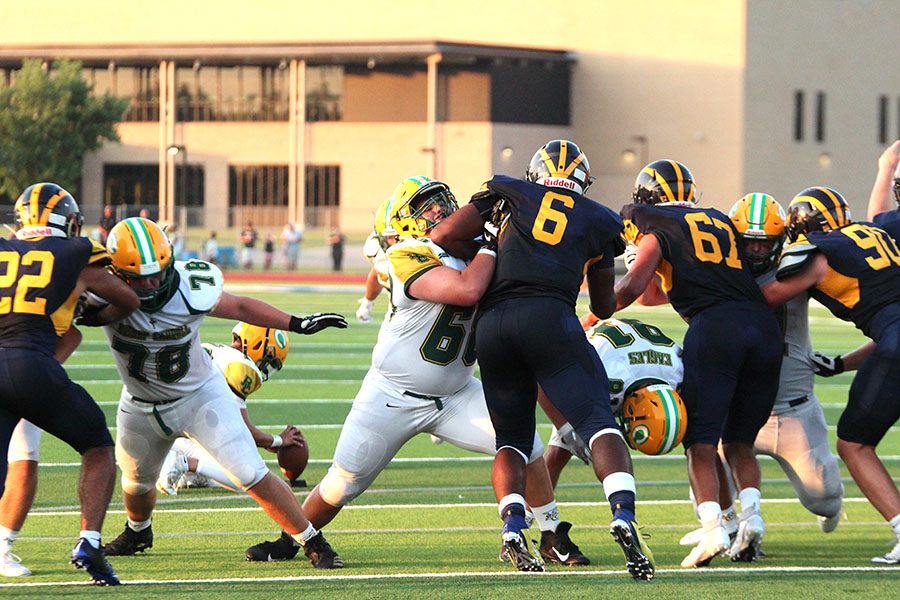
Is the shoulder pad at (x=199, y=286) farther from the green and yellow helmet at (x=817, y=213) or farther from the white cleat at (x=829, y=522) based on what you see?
the white cleat at (x=829, y=522)

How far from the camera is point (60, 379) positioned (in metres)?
5.83

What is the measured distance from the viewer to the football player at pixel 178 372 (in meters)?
6.07

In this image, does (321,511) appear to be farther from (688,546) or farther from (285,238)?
(285,238)

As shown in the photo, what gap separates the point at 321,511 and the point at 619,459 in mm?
1489

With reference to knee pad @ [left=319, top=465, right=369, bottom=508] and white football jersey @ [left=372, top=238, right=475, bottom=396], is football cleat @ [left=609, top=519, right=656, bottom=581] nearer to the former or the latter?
white football jersey @ [left=372, top=238, right=475, bottom=396]

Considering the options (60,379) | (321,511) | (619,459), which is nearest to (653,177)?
(619,459)

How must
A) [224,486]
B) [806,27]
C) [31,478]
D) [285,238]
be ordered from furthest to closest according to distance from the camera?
[806,27]
[285,238]
[224,486]
[31,478]

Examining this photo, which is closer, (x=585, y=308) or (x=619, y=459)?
(x=619, y=459)

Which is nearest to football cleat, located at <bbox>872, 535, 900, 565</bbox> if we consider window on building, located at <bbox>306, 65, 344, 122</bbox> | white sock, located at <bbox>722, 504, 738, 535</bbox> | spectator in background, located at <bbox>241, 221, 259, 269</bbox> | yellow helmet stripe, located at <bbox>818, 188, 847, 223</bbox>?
white sock, located at <bbox>722, 504, 738, 535</bbox>

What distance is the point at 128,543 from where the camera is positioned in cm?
666

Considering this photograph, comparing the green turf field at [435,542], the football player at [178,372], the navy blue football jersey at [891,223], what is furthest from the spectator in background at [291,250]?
the football player at [178,372]

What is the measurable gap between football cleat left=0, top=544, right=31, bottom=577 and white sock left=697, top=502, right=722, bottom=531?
2966mm

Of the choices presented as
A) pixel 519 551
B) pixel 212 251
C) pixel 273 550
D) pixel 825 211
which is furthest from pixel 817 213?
pixel 212 251

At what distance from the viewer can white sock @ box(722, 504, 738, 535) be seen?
6.88m
